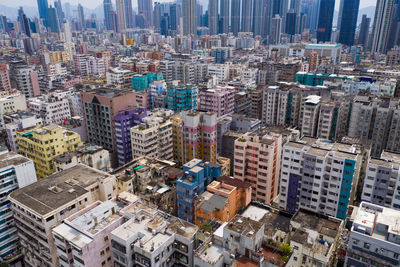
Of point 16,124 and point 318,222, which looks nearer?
point 318,222

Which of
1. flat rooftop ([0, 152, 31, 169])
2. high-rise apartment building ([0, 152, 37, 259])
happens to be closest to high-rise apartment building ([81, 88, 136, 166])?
flat rooftop ([0, 152, 31, 169])

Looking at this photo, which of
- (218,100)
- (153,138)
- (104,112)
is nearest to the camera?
(153,138)

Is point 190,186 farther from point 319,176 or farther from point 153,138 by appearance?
point 319,176

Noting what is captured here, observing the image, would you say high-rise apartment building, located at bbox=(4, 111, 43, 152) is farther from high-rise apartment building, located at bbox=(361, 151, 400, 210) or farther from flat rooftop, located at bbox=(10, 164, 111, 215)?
high-rise apartment building, located at bbox=(361, 151, 400, 210)

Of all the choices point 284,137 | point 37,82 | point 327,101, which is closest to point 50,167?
point 284,137

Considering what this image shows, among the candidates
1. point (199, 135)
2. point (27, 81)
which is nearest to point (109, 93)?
point (199, 135)

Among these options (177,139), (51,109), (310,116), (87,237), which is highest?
(51,109)
